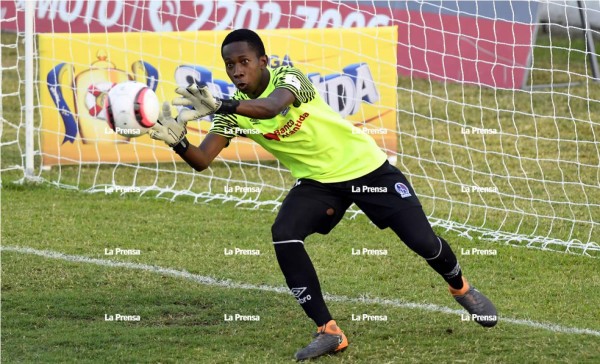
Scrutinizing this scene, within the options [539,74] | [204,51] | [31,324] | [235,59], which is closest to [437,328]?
[235,59]

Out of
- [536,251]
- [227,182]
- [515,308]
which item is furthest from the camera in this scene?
[227,182]

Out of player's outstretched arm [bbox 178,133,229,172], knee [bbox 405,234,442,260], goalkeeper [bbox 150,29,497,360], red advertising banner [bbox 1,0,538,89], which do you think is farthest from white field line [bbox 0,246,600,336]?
red advertising banner [bbox 1,0,538,89]

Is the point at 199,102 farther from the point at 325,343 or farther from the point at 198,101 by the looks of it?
the point at 325,343

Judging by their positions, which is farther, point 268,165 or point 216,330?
point 268,165

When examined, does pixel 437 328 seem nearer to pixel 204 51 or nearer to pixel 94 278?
pixel 94 278

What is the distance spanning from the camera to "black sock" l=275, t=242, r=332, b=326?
6852 millimetres

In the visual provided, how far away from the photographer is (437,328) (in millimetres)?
7469

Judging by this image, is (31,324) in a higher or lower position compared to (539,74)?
higher

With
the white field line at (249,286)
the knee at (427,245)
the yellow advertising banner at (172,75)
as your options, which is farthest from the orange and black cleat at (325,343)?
the yellow advertising banner at (172,75)

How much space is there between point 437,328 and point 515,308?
0.79 m

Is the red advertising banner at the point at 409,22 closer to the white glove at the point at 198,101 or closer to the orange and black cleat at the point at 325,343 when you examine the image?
the orange and black cleat at the point at 325,343

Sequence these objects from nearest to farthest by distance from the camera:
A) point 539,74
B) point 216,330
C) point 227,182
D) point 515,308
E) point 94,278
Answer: point 216,330 → point 515,308 → point 94,278 → point 227,182 → point 539,74

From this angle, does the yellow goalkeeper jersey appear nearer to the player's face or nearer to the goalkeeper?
the goalkeeper

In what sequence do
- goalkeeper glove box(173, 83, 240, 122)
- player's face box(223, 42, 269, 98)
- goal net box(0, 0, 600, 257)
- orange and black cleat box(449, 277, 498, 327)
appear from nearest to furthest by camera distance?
goalkeeper glove box(173, 83, 240, 122), player's face box(223, 42, 269, 98), orange and black cleat box(449, 277, 498, 327), goal net box(0, 0, 600, 257)
